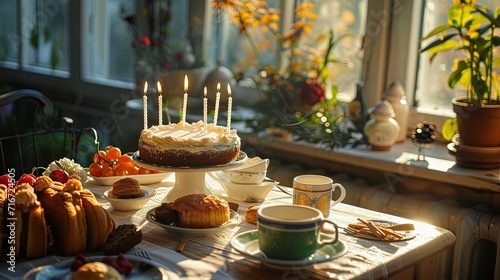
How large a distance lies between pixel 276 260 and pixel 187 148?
39 cm

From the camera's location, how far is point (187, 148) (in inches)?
60.2

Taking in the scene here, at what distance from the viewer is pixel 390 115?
2.28 m

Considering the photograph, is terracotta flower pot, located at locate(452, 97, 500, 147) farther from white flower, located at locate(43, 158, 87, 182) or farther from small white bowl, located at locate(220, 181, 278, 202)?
white flower, located at locate(43, 158, 87, 182)

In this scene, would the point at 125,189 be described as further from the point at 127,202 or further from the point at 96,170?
the point at 96,170

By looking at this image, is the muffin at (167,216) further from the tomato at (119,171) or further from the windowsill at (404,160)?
the windowsill at (404,160)

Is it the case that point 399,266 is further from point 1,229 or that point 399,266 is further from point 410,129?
point 410,129

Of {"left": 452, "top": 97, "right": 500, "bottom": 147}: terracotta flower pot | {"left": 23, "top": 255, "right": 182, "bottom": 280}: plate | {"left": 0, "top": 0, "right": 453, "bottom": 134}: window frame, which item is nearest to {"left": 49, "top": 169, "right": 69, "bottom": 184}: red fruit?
{"left": 23, "top": 255, "right": 182, "bottom": 280}: plate

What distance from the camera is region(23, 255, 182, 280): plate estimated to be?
118 cm

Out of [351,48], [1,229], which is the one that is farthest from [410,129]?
[1,229]

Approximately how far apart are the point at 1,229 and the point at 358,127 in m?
1.44

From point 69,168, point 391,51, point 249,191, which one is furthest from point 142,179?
point 391,51

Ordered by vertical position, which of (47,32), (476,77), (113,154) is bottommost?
→ (113,154)

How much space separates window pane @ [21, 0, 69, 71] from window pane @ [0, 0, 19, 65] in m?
0.13

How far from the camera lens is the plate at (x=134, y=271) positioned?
1.18 metres
